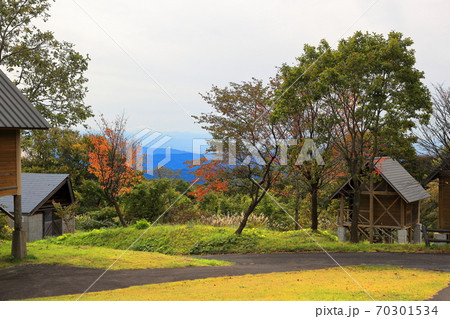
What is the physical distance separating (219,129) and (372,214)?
1400cm

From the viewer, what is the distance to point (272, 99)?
65.8ft

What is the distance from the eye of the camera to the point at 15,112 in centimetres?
1409

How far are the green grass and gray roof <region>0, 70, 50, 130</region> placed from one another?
9.12 m

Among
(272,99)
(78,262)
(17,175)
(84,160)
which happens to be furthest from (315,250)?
(84,160)

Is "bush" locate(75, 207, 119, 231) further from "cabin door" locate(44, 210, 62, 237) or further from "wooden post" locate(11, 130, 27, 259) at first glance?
"wooden post" locate(11, 130, 27, 259)

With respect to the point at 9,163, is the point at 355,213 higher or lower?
lower

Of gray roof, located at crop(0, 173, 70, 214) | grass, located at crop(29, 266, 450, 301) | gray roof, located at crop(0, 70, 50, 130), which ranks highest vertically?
gray roof, located at crop(0, 70, 50, 130)

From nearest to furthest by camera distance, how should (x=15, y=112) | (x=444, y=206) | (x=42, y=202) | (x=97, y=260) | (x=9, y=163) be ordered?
1. (x=15, y=112)
2. (x=9, y=163)
3. (x=97, y=260)
4. (x=444, y=206)
5. (x=42, y=202)

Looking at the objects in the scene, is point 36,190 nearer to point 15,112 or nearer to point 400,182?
point 15,112

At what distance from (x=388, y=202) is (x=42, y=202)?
22.7m

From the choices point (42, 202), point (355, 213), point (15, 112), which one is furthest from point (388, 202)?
point (15, 112)

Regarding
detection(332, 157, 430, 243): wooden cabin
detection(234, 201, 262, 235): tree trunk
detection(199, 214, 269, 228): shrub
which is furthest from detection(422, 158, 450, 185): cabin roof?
detection(199, 214, 269, 228): shrub

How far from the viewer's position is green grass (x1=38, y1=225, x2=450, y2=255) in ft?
63.4

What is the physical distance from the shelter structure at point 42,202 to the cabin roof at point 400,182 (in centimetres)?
1840
